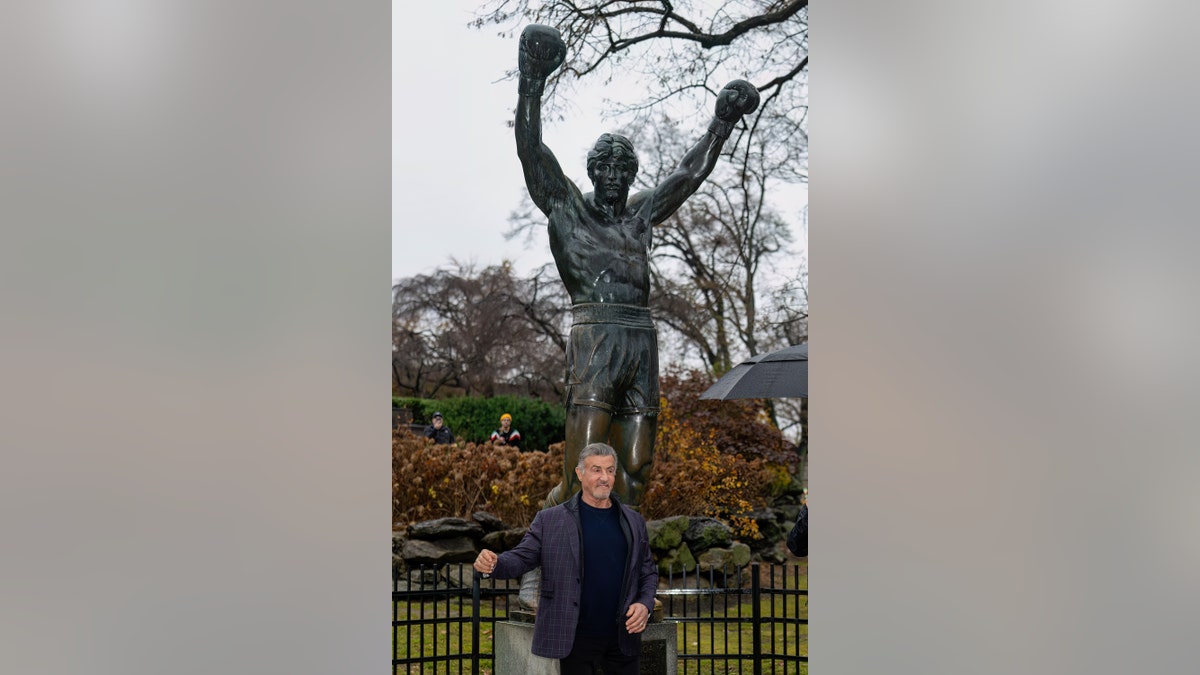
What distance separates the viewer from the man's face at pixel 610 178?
4.39 meters

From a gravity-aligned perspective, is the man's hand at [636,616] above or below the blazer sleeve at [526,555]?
below

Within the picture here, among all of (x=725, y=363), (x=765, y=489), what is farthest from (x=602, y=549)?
(x=725, y=363)

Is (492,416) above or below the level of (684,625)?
above

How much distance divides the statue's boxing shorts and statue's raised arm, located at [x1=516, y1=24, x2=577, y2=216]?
19.5 inches

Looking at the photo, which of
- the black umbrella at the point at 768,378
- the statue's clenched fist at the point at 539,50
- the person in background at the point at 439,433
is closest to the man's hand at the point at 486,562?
the statue's clenched fist at the point at 539,50

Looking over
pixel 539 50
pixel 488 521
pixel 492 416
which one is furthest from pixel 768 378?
pixel 492 416

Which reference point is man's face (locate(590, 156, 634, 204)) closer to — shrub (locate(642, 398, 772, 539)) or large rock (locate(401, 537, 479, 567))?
large rock (locate(401, 537, 479, 567))

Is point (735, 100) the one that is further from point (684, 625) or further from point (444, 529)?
point (444, 529)

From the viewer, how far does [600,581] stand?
3248mm

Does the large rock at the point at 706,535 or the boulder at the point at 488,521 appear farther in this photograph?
the large rock at the point at 706,535

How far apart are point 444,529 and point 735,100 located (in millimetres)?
5217

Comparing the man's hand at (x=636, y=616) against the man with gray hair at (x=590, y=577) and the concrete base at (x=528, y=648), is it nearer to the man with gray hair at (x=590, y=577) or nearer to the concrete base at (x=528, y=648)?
the man with gray hair at (x=590, y=577)

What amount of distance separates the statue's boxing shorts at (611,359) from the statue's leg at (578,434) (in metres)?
0.03

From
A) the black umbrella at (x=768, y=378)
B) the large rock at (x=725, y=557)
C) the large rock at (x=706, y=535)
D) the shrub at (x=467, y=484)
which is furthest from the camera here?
the shrub at (x=467, y=484)
